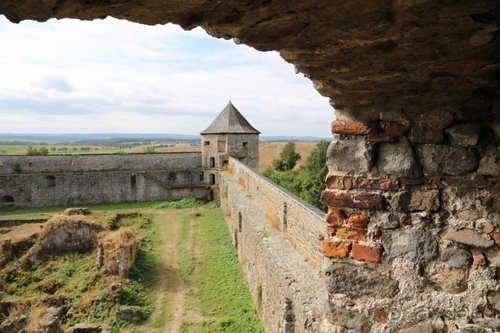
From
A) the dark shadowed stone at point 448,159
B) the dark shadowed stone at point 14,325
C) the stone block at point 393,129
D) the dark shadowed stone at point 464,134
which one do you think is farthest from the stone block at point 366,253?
the dark shadowed stone at point 14,325

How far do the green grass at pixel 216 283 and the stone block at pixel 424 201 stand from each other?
25.6 ft

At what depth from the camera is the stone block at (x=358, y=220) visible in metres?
3.04

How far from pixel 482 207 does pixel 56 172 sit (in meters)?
30.3

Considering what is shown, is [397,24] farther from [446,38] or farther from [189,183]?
[189,183]

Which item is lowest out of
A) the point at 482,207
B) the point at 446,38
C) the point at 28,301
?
the point at 28,301

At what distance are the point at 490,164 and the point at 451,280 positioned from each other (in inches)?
32.5

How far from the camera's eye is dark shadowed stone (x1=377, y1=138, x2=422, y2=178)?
292 cm

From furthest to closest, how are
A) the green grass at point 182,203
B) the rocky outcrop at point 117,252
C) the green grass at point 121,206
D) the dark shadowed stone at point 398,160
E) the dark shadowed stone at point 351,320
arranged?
the green grass at point 182,203 < the green grass at point 121,206 < the rocky outcrop at point 117,252 < the dark shadowed stone at point 351,320 < the dark shadowed stone at point 398,160

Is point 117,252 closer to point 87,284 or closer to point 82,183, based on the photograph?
point 87,284

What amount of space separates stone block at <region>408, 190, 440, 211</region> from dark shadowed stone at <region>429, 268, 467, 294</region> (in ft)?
1.44

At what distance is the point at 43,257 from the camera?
1591cm

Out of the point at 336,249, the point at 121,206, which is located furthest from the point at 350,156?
the point at 121,206

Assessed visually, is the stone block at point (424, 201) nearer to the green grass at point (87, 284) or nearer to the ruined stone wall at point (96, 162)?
the green grass at point (87, 284)

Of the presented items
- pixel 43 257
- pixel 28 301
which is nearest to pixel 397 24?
pixel 28 301
